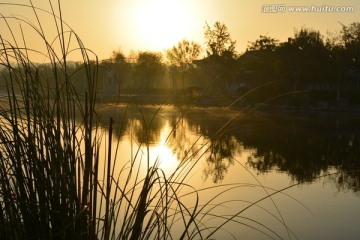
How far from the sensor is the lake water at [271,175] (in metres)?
3.31

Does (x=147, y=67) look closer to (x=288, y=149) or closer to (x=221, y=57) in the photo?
(x=221, y=57)

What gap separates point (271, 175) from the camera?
806 cm

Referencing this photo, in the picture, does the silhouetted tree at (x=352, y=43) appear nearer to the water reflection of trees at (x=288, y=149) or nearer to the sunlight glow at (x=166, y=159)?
the water reflection of trees at (x=288, y=149)

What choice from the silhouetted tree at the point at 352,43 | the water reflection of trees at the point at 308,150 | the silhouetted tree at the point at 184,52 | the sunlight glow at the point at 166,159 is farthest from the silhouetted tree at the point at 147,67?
the sunlight glow at the point at 166,159

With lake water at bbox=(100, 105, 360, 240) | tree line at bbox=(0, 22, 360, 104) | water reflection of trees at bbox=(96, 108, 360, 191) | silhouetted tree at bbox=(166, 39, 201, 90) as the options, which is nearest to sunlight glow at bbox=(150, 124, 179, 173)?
lake water at bbox=(100, 105, 360, 240)

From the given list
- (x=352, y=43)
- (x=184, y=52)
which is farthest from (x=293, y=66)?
(x=184, y=52)

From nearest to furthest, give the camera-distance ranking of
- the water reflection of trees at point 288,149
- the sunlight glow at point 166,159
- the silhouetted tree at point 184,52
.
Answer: the sunlight glow at point 166,159
the water reflection of trees at point 288,149
the silhouetted tree at point 184,52

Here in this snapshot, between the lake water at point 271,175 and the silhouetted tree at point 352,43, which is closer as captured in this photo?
the lake water at point 271,175

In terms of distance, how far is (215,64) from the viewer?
4338cm

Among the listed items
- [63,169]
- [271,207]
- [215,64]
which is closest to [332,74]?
[215,64]

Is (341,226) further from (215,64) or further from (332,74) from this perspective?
(215,64)

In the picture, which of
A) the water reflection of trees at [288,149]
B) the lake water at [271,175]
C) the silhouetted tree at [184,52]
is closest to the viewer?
the lake water at [271,175]

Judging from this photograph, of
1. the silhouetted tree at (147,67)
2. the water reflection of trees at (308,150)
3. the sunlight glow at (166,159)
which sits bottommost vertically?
the water reflection of trees at (308,150)

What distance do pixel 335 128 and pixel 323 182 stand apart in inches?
388
